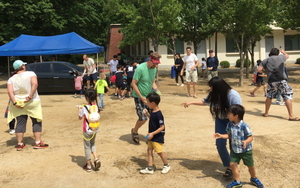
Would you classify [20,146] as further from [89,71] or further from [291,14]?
[291,14]

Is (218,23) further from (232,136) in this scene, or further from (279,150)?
(232,136)

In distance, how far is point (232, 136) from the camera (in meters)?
4.64

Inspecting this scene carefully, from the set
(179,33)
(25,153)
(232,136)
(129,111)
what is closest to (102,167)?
→ (25,153)

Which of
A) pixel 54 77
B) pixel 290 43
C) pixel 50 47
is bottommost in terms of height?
pixel 54 77

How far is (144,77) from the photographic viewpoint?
6629 mm

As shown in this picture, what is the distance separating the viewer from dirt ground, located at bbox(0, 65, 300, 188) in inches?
202

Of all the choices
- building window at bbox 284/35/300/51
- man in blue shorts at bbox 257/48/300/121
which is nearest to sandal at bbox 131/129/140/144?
man in blue shorts at bbox 257/48/300/121

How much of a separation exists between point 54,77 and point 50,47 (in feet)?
8.56

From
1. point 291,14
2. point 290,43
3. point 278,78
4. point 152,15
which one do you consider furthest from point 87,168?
point 290,43

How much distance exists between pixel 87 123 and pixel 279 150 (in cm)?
348

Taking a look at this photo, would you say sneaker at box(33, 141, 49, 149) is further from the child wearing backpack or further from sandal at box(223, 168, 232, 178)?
sandal at box(223, 168, 232, 178)

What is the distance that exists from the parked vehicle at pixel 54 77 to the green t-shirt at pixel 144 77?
888cm

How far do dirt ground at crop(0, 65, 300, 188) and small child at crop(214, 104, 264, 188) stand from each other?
429mm

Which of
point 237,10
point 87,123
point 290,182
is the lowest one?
point 290,182
